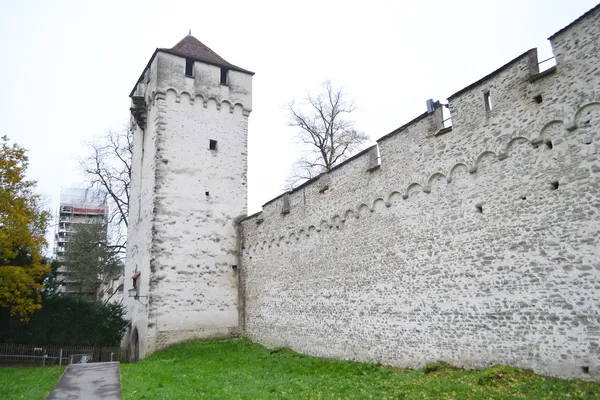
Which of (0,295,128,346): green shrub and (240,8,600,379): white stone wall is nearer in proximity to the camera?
(240,8,600,379): white stone wall

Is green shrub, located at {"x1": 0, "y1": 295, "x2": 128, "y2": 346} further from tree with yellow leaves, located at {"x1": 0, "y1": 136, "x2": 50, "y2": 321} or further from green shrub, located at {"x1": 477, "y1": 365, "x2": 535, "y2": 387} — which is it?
green shrub, located at {"x1": 477, "y1": 365, "x2": 535, "y2": 387}

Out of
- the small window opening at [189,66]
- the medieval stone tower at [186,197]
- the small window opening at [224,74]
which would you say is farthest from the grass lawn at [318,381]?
the small window opening at [224,74]

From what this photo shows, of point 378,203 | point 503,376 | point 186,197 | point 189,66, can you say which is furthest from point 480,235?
point 189,66

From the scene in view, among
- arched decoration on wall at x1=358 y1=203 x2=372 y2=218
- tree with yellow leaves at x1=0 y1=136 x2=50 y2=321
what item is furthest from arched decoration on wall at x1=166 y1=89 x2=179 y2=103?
arched decoration on wall at x1=358 y1=203 x2=372 y2=218

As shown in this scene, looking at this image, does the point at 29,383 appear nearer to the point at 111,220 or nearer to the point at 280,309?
the point at 280,309

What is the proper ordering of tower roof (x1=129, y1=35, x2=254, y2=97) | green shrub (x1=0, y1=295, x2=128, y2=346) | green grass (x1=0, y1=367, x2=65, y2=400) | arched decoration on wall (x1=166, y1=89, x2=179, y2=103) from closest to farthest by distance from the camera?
green grass (x1=0, y1=367, x2=65, y2=400)
green shrub (x1=0, y1=295, x2=128, y2=346)
arched decoration on wall (x1=166, y1=89, x2=179, y2=103)
tower roof (x1=129, y1=35, x2=254, y2=97)

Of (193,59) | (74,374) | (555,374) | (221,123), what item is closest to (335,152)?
(221,123)

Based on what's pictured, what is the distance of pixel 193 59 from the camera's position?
64.0 ft

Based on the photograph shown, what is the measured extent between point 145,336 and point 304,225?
23.4 feet

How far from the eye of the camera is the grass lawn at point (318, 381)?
685 centimetres

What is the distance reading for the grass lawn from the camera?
6.85 meters

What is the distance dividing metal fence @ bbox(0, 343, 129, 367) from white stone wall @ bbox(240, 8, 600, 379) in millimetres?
7700

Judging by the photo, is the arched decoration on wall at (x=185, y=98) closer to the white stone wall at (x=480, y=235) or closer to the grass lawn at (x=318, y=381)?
the white stone wall at (x=480, y=235)

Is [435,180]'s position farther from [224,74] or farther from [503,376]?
[224,74]
